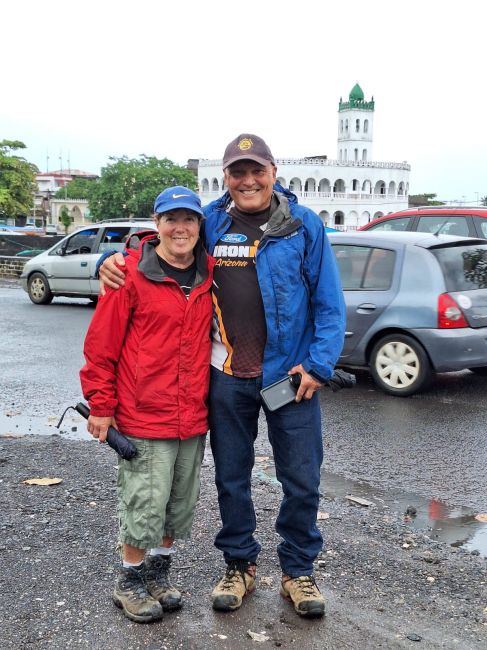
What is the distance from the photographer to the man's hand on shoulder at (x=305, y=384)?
348 centimetres

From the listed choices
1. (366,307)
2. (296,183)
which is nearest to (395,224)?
(366,307)

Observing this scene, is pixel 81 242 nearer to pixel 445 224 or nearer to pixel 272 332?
pixel 445 224

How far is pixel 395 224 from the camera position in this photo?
1396 centimetres

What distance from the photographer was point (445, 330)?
7.84 meters

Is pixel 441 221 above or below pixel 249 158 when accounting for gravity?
below

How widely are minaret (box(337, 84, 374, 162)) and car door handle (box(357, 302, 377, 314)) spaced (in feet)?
554

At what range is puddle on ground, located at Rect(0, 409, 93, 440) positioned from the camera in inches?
262

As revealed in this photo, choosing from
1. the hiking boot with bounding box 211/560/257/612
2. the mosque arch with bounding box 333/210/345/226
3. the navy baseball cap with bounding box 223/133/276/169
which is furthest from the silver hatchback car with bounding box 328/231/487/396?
the mosque arch with bounding box 333/210/345/226

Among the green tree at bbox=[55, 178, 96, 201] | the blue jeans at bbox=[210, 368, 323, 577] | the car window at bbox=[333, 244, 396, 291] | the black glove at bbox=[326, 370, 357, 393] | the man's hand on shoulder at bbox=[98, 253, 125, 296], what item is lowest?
the blue jeans at bbox=[210, 368, 323, 577]

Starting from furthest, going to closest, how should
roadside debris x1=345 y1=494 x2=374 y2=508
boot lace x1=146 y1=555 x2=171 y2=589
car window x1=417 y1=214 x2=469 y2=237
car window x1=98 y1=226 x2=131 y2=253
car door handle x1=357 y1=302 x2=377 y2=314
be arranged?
car window x1=98 y1=226 x2=131 y2=253, car window x1=417 y1=214 x2=469 y2=237, car door handle x1=357 y1=302 x2=377 y2=314, roadside debris x1=345 y1=494 x2=374 y2=508, boot lace x1=146 y1=555 x2=171 y2=589

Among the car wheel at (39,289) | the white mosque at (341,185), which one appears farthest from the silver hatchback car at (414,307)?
the white mosque at (341,185)

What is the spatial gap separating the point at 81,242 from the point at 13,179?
229 ft

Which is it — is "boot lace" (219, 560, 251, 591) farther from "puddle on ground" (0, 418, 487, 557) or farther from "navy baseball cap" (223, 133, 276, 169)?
"navy baseball cap" (223, 133, 276, 169)

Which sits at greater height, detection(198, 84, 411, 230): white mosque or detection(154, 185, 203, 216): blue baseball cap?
detection(198, 84, 411, 230): white mosque
